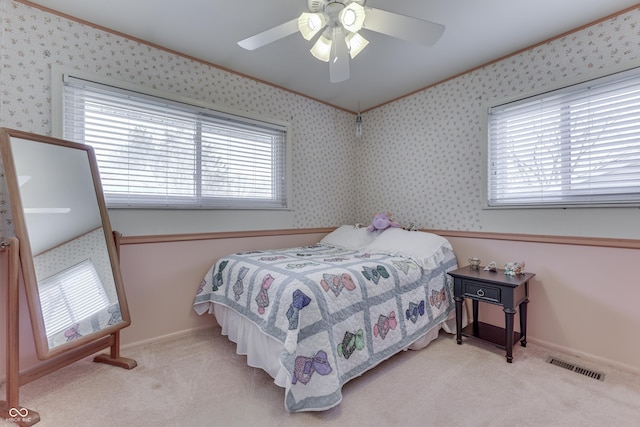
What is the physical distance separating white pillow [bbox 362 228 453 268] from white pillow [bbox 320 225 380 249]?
0.48 feet

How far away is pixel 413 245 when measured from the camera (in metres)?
2.40

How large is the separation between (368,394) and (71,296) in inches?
72.0

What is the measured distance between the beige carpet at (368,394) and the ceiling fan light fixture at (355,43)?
1.97 metres

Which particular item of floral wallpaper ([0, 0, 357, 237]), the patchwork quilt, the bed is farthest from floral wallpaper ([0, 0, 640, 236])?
the patchwork quilt

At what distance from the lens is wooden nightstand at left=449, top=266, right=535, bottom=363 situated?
191 centimetres

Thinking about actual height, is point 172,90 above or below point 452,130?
above

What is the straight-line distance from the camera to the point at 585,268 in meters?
1.95

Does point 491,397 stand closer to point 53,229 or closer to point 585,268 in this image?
point 585,268

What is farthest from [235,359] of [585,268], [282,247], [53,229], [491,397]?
[585,268]

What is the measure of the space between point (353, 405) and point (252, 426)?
0.53m

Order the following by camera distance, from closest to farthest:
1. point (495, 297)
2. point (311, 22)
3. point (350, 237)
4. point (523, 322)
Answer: point (311, 22)
point (495, 297)
point (523, 322)
point (350, 237)

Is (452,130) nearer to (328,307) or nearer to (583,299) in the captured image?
(583,299)

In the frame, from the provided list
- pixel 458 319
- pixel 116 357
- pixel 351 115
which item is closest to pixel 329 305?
pixel 458 319

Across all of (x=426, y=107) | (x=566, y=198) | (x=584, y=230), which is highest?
(x=426, y=107)
